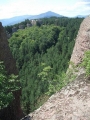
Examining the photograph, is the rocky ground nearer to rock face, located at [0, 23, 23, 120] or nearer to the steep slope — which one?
rock face, located at [0, 23, 23, 120]

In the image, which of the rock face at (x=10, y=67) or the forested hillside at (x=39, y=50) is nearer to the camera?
the rock face at (x=10, y=67)

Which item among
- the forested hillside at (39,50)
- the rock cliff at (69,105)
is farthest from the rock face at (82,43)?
the forested hillside at (39,50)

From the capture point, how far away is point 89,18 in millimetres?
18484

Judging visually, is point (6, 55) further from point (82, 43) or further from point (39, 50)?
point (39, 50)

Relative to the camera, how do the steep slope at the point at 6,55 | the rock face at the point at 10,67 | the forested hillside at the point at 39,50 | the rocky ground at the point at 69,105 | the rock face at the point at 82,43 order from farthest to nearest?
the forested hillside at the point at 39,50 < the rock face at the point at 82,43 < the steep slope at the point at 6,55 < the rock face at the point at 10,67 < the rocky ground at the point at 69,105

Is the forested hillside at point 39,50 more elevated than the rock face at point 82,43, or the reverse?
the rock face at point 82,43

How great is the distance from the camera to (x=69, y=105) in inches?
317

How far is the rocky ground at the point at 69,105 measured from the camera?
25.1ft

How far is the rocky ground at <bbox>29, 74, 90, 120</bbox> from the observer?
7.65m

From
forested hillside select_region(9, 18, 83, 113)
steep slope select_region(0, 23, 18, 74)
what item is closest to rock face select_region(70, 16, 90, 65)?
steep slope select_region(0, 23, 18, 74)

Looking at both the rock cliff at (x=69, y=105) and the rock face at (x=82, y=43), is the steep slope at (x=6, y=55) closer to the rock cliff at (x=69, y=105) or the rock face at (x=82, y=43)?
the rock face at (x=82, y=43)

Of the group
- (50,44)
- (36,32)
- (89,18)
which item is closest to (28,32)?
(36,32)

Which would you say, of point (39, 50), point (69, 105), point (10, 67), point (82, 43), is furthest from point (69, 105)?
point (39, 50)

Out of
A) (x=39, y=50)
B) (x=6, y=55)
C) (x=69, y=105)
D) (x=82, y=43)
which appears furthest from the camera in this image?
(x=39, y=50)
